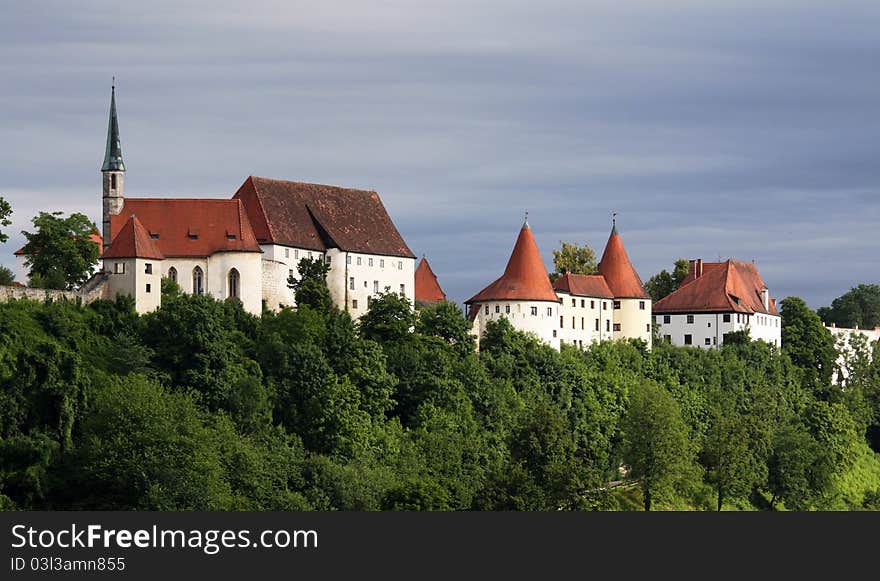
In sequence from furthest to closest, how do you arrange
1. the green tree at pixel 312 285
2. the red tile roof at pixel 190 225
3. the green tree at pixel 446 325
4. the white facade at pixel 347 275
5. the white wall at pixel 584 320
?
1. the white wall at pixel 584 320
2. the green tree at pixel 446 325
3. the green tree at pixel 312 285
4. the white facade at pixel 347 275
5. the red tile roof at pixel 190 225

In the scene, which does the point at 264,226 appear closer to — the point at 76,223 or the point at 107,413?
the point at 76,223

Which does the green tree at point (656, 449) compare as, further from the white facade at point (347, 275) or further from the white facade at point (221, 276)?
the white facade at point (221, 276)

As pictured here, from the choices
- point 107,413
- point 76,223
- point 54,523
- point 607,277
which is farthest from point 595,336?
point 54,523

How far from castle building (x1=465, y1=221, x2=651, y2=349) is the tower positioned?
21691 millimetres

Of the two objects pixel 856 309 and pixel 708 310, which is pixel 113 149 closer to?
pixel 708 310

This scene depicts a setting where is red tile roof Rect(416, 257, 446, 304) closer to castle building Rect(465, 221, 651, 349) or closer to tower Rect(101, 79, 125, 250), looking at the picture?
castle building Rect(465, 221, 651, 349)

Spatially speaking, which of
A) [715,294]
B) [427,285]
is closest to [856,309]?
[715,294]

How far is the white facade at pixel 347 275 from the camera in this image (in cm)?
9962

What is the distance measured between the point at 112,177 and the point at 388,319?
14.7 m

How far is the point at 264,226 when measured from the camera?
10181 cm

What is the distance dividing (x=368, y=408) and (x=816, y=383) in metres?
51.3

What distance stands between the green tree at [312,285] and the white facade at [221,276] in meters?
3.21

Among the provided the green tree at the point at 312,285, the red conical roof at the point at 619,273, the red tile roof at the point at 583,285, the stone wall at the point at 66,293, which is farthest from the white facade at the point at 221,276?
the red conical roof at the point at 619,273

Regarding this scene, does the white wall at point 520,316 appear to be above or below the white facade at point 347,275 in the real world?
below
